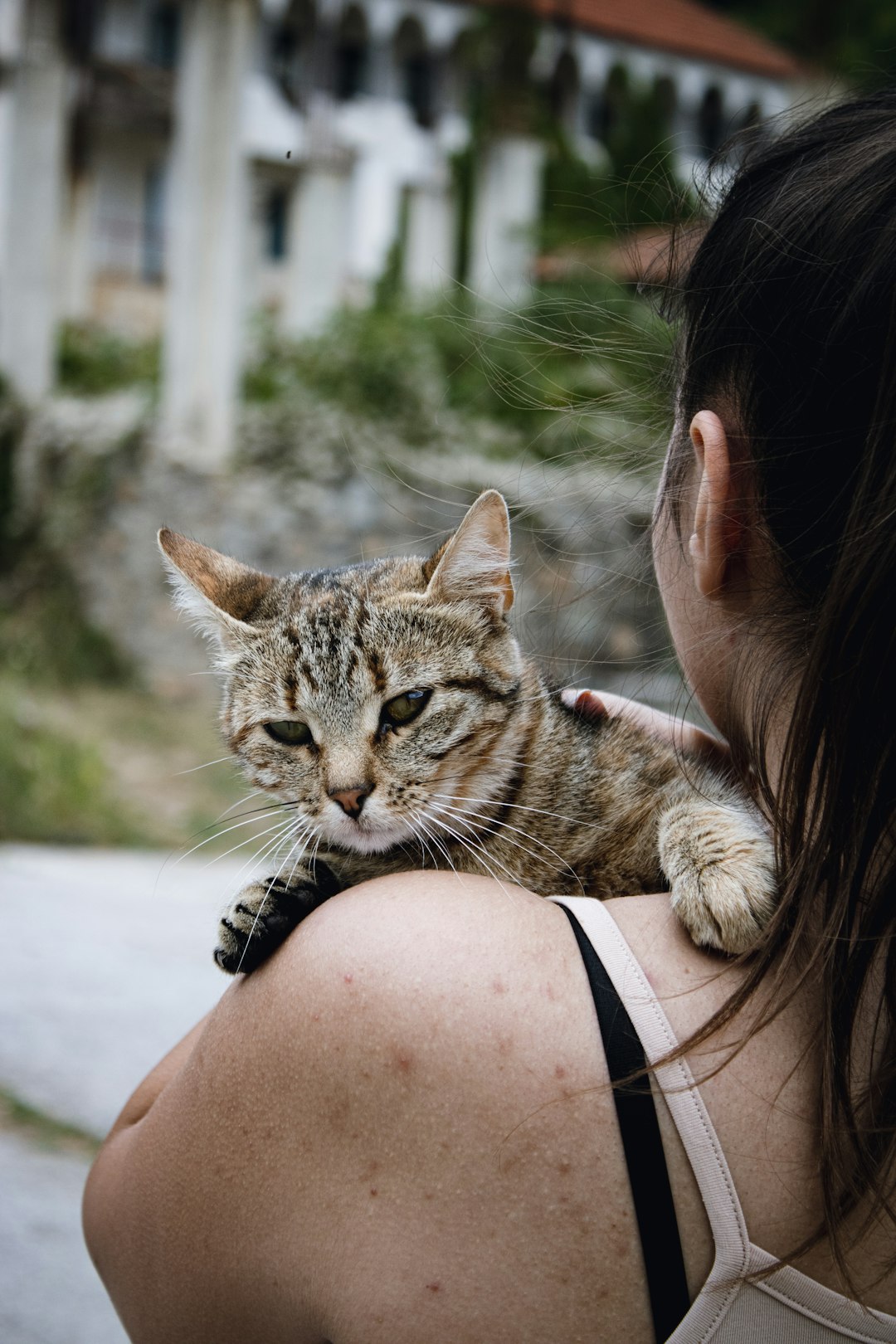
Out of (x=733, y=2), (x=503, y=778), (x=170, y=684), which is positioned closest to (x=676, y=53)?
(x=733, y=2)

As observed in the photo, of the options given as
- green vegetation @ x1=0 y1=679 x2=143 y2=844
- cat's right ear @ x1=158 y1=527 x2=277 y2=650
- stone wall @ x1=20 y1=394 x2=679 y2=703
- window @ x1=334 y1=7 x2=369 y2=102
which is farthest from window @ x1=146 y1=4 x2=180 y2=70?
cat's right ear @ x1=158 y1=527 x2=277 y2=650

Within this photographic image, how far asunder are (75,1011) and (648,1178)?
10.1ft

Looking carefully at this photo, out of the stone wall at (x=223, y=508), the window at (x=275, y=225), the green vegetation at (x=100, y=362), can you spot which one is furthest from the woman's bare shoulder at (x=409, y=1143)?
the window at (x=275, y=225)

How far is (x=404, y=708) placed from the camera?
6.20 ft

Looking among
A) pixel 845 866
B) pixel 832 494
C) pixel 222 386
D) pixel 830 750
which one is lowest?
pixel 222 386

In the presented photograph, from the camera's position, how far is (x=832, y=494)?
114cm

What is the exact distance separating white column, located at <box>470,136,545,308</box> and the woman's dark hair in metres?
9.09

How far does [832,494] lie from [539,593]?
6398 mm

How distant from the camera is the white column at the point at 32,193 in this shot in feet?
29.3

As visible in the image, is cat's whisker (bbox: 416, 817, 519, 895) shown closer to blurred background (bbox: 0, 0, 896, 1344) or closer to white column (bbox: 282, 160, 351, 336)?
blurred background (bbox: 0, 0, 896, 1344)

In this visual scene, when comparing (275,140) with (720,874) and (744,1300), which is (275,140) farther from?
(744,1300)

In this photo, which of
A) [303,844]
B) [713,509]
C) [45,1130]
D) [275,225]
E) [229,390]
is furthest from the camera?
[275,225]

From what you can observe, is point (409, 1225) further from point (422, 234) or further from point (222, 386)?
point (422, 234)

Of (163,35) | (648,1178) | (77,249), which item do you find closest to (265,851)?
(648,1178)
